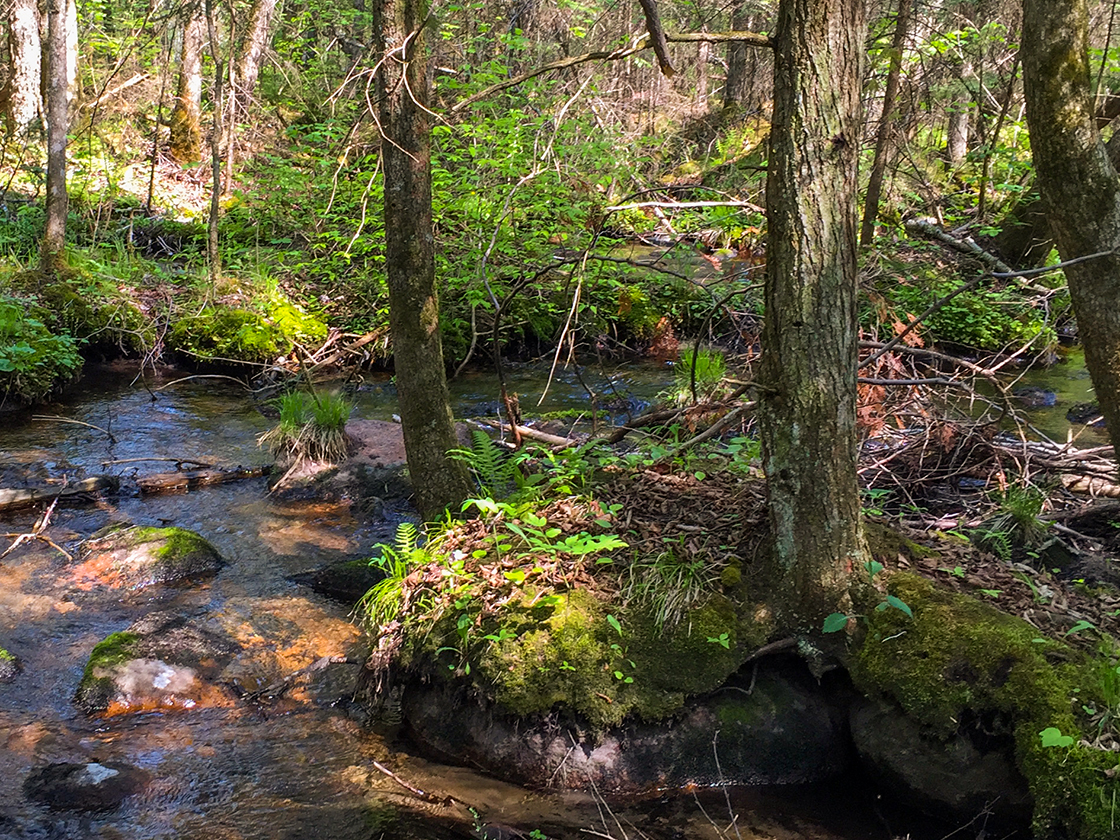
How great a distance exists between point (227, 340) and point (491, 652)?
8352 millimetres

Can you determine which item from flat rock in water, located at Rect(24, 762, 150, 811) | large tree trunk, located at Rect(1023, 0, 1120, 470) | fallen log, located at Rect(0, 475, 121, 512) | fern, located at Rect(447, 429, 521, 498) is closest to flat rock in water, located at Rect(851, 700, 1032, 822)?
large tree trunk, located at Rect(1023, 0, 1120, 470)

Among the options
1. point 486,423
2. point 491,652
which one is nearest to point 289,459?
point 486,423

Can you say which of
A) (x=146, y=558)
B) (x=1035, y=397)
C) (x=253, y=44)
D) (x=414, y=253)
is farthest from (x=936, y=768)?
(x=253, y=44)

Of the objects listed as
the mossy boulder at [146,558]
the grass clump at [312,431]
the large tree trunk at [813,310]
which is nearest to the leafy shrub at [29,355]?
the grass clump at [312,431]

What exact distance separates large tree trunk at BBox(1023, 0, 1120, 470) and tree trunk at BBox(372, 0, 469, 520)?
3.02 metres

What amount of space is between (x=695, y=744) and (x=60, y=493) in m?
6.05

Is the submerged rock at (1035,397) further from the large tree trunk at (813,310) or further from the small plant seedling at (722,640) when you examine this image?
the small plant seedling at (722,640)

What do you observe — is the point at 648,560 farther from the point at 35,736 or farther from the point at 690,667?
the point at 35,736

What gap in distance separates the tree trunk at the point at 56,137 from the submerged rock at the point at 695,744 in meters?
10.1

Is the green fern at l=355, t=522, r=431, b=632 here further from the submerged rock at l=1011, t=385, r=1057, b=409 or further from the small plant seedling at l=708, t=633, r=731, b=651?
the submerged rock at l=1011, t=385, r=1057, b=409

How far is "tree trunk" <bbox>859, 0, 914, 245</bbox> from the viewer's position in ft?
29.6

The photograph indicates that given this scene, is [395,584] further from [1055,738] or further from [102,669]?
[1055,738]

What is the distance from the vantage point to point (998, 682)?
3.45 m

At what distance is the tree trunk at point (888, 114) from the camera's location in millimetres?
9016
